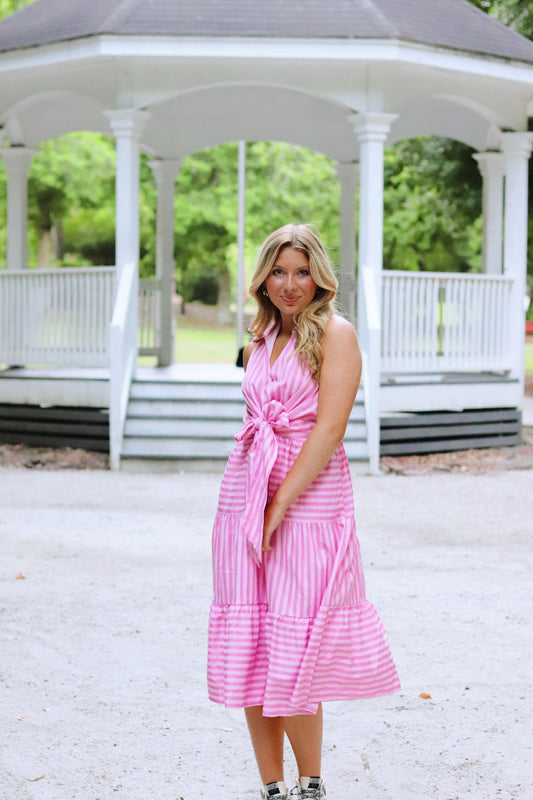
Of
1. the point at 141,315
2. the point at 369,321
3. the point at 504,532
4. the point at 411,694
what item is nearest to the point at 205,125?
the point at 141,315

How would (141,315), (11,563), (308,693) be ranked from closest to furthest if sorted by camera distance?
(308,693)
(11,563)
(141,315)

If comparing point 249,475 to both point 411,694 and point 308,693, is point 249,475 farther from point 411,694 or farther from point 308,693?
point 411,694

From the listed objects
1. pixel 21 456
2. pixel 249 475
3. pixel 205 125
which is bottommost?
pixel 21 456

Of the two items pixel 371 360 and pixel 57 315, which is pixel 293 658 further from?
pixel 57 315

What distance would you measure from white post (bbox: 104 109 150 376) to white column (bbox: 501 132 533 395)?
14.1 feet

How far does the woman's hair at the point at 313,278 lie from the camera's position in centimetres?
326

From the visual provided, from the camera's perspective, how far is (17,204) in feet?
50.1

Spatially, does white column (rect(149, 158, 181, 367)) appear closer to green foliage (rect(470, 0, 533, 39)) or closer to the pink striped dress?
green foliage (rect(470, 0, 533, 39))

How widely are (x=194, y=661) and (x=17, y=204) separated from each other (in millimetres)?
11120

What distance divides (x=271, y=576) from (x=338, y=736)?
1.36 meters

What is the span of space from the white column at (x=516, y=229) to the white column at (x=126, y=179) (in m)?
4.29

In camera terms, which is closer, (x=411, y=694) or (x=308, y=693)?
(x=308, y=693)

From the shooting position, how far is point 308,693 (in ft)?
10.3

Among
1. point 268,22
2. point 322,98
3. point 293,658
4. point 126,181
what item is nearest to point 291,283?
point 293,658
